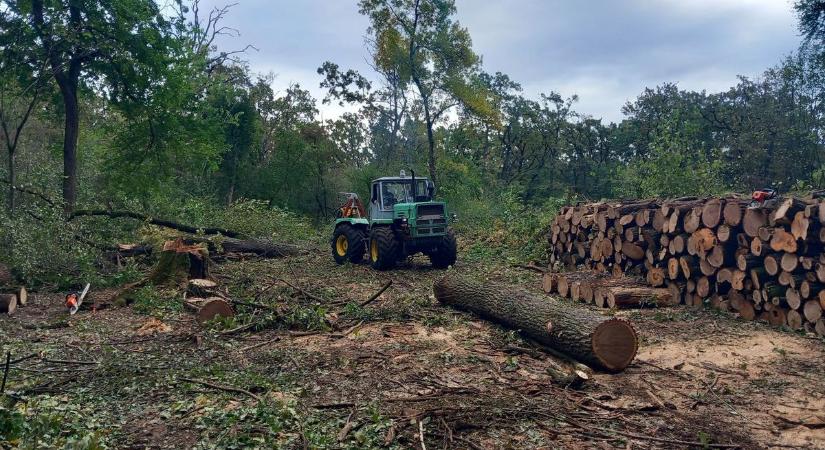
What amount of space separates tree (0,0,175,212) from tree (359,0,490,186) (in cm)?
1049

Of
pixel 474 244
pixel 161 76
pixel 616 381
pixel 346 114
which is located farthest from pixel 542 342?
pixel 346 114

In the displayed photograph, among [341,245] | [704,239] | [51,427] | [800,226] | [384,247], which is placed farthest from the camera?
[341,245]

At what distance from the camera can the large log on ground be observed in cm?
552

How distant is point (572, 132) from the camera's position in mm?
34844

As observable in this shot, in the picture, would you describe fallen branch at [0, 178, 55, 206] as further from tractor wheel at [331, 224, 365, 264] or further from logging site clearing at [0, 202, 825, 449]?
tractor wheel at [331, 224, 365, 264]

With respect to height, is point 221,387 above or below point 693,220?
below

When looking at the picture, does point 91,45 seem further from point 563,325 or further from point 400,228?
point 563,325

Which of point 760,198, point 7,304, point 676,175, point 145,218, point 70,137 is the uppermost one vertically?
point 70,137

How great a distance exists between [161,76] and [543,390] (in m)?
13.6

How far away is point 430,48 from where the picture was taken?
23609 mm

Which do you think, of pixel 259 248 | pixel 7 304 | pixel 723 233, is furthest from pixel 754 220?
pixel 259 248

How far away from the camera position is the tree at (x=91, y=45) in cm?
1303

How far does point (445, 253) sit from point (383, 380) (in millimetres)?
7470

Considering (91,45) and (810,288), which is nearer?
(810,288)
